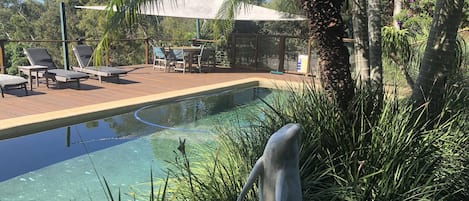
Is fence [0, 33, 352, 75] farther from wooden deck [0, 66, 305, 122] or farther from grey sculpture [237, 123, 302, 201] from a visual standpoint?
grey sculpture [237, 123, 302, 201]

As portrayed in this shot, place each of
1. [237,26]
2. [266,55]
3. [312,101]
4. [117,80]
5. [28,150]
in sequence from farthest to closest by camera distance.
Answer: [237,26]
[266,55]
[117,80]
[28,150]
[312,101]

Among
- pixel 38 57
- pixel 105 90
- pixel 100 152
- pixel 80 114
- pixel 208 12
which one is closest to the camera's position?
pixel 100 152

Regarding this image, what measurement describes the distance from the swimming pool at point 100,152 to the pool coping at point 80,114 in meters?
0.10

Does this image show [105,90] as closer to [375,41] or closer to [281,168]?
[375,41]

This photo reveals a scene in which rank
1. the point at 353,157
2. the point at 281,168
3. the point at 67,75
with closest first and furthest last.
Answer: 1. the point at 281,168
2. the point at 353,157
3. the point at 67,75

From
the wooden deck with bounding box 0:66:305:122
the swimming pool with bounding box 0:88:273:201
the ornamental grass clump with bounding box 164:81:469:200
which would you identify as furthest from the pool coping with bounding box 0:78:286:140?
the ornamental grass clump with bounding box 164:81:469:200

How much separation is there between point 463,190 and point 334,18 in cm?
188

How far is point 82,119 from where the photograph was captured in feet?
24.2

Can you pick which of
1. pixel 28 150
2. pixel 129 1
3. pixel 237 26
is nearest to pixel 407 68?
pixel 129 1

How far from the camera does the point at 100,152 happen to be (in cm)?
639

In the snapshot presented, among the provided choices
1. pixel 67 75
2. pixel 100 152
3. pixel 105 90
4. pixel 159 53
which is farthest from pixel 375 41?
pixel 159 53

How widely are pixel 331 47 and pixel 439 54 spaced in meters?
1.44

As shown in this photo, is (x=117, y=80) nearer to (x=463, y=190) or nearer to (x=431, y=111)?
(x=431, y=111)

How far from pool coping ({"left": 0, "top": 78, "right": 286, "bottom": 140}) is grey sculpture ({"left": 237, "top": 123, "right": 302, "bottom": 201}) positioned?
3.27 metres
